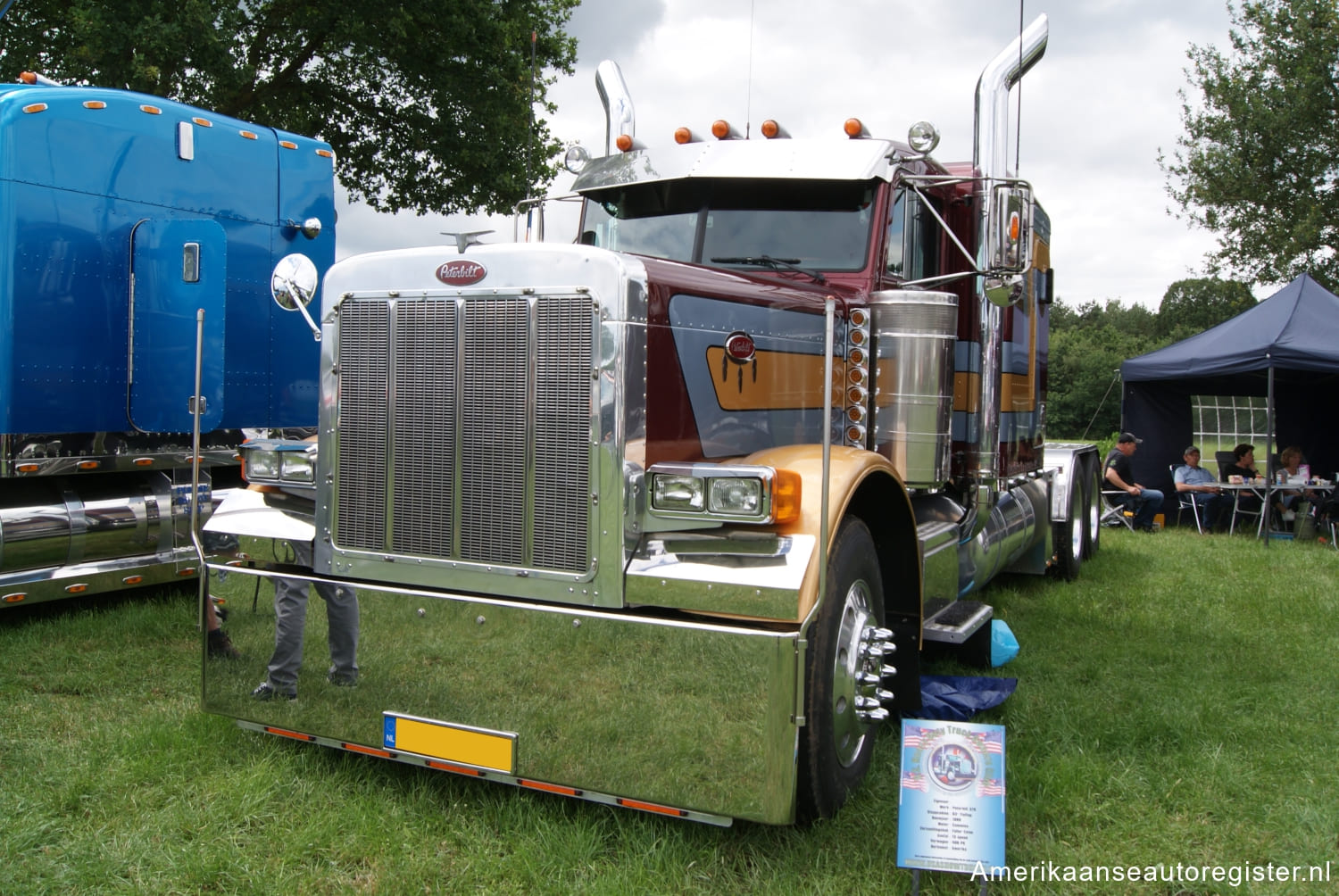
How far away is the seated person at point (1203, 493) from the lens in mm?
13344

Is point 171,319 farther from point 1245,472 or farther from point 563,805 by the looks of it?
point 1245,472

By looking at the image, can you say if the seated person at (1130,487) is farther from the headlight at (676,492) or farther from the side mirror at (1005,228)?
the headlight at (676,492)

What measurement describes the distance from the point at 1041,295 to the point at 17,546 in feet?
22.5

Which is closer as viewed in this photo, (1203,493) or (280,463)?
(280,463)

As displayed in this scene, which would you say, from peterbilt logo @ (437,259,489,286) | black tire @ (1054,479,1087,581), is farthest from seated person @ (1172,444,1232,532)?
peterbilt logo @ (437,259,489,286)

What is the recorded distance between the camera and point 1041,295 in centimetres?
776

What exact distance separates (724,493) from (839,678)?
846mm

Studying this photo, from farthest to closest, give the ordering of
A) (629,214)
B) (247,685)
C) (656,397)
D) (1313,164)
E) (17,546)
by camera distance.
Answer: (1313,164) < (17,546) < (629,214) < (247,685) < (656,397)

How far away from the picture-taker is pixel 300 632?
12.6ft

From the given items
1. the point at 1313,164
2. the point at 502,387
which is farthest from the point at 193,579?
the point at 1313,164

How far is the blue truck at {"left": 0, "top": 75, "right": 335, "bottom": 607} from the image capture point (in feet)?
19.8

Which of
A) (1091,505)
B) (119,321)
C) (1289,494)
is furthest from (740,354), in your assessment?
(1289,494)

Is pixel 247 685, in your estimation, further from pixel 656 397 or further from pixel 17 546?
pixel 17 546

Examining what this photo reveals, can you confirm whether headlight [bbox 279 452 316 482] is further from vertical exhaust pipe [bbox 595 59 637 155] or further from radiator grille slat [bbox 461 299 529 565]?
vertical exhaust pipe [bbox 595 59 637 155]
